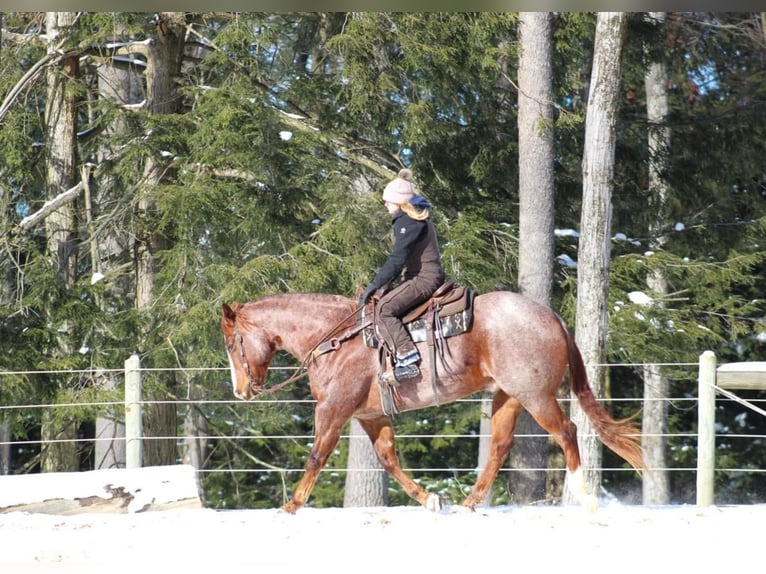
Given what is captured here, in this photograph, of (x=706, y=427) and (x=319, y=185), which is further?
(x=319, y=185)

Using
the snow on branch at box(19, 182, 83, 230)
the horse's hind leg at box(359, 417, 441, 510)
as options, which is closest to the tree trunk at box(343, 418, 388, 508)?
the snow on branch at box(19, 182, 83, 230)

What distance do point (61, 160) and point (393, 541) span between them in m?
9.33

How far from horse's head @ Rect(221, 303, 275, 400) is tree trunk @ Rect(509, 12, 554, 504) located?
193 inches

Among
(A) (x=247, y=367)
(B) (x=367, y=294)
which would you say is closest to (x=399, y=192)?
(B) (x=367, y=294)

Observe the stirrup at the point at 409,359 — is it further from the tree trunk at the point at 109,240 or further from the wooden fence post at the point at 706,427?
the tree trunk at the point at 109,240

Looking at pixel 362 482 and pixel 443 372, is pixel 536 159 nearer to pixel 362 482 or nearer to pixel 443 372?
pixel 362 482

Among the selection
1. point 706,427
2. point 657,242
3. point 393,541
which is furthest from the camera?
point 657,242

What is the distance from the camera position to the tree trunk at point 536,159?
473 inches

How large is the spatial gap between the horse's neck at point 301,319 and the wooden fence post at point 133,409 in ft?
6.79

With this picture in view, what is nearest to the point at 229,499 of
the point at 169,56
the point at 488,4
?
the point at 169,56

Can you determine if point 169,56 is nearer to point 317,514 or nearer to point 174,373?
point 174,373

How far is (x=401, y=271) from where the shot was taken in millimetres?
7461

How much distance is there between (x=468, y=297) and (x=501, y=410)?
0.90m

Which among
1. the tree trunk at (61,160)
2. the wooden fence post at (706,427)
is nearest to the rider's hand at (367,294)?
the wooden fence post at (706,427)
